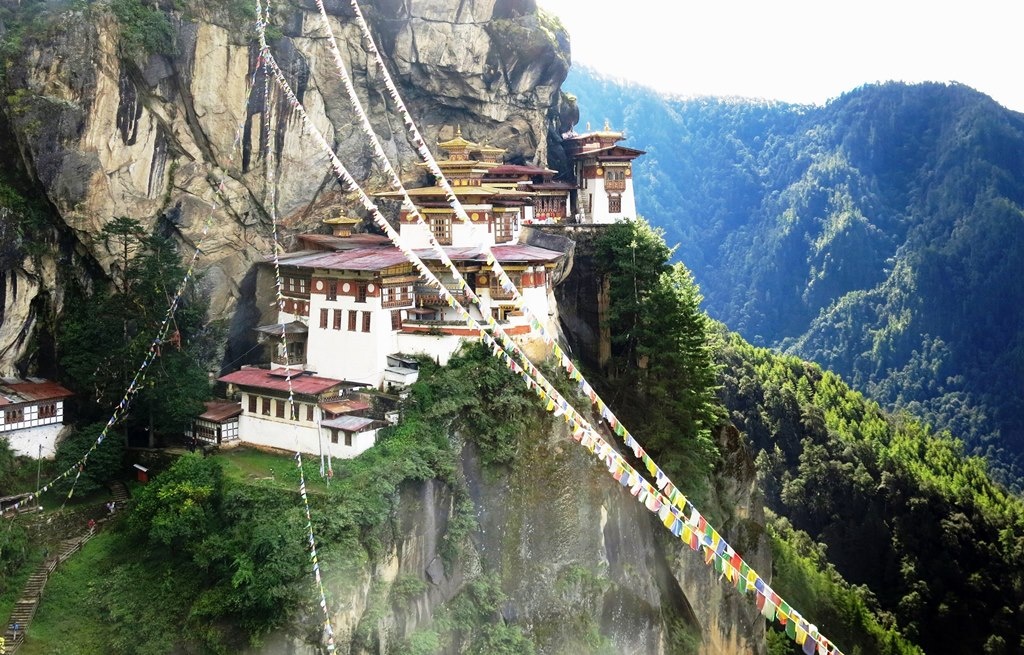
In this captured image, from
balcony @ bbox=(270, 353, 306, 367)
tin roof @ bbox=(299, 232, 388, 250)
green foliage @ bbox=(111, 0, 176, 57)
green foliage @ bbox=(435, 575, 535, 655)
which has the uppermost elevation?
green foliage @ bbox=(111, 0, 176, 57)

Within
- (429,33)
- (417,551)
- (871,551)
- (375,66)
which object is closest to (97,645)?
(417,551)

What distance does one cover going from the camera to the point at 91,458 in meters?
31.5

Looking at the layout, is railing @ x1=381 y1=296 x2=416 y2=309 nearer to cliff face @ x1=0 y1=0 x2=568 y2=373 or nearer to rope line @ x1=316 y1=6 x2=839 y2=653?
rope line @ x1=316 y1=6 x2=839 y2=653

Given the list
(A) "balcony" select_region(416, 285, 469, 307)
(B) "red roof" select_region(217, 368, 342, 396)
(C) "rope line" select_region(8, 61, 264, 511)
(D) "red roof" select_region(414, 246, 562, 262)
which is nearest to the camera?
(C) "rope line" select_region(8, 61, 264, 511)

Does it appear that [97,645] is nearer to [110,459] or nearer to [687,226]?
[110,459]

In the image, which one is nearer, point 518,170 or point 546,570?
point 546,570

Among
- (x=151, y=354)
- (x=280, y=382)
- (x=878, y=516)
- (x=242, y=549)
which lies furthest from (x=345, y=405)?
(x=878, y=516)

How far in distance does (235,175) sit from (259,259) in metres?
3.65

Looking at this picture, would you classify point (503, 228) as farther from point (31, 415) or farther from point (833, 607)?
point (833, 607)

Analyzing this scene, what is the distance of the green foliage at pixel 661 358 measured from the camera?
39938 millimetres

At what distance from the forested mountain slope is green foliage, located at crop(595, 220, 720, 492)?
254 ft

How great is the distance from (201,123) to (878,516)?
5659cm

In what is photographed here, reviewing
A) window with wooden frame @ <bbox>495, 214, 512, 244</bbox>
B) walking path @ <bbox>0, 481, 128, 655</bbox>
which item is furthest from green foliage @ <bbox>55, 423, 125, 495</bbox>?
window with wooden frame @ <bbox>495, 214, 512, 244</bbox>

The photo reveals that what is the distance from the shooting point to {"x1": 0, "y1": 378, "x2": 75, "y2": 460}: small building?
1244 inches
